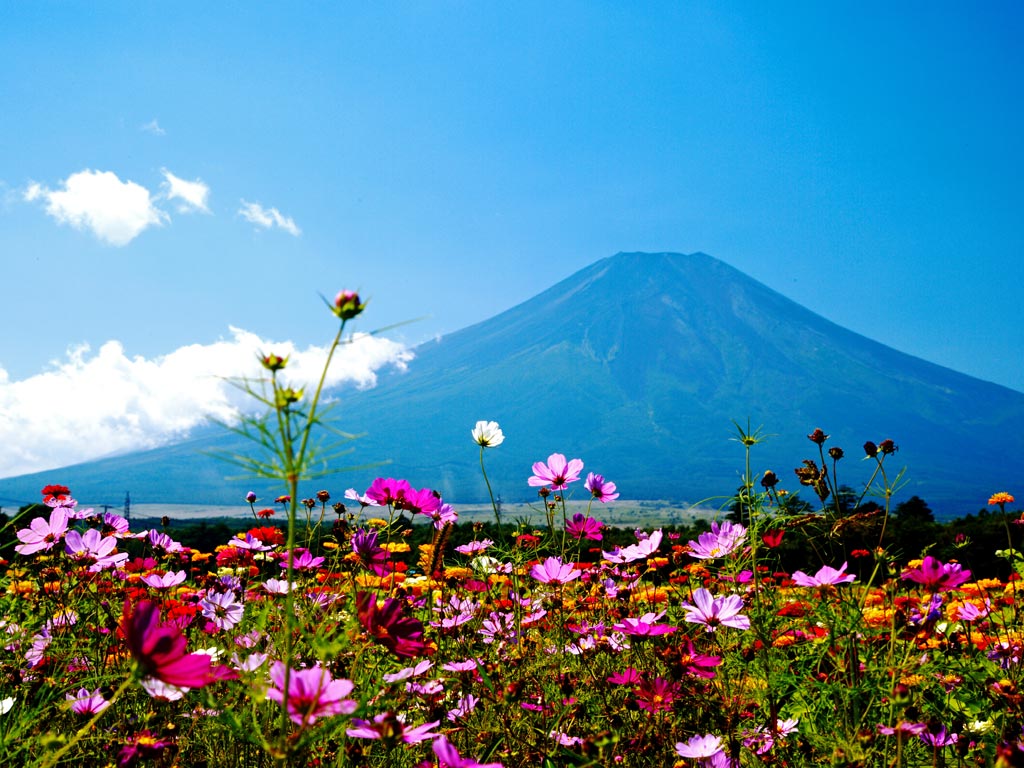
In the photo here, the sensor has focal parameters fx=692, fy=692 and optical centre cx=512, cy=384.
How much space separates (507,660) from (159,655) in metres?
1.23

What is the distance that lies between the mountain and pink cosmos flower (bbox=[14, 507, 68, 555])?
122401 millimetres

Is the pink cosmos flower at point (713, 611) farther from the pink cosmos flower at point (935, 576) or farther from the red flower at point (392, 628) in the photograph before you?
the red flower at point (392, 628)

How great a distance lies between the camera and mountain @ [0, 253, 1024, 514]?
446ft

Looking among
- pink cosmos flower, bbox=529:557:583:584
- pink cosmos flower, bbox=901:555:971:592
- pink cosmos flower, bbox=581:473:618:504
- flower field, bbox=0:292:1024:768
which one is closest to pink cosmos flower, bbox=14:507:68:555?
flower field, bbox=0:292:1024:768

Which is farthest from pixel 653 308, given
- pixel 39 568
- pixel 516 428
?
pixel 39 568

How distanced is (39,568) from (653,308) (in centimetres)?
16788

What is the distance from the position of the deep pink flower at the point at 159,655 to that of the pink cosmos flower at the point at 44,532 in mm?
1379

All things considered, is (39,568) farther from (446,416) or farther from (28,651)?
(446,416)

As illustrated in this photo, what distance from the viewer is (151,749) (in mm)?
959

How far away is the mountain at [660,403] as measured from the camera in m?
136

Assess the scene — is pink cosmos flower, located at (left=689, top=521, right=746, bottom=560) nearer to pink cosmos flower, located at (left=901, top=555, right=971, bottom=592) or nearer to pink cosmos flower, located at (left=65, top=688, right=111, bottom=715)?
pink cosmos flower, located at (left=901, top=555, right=971, bottom=592)

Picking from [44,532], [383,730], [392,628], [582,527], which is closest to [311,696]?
[383,730]

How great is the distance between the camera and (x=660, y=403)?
147m

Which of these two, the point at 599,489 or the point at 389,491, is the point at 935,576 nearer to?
the point at 389,491
